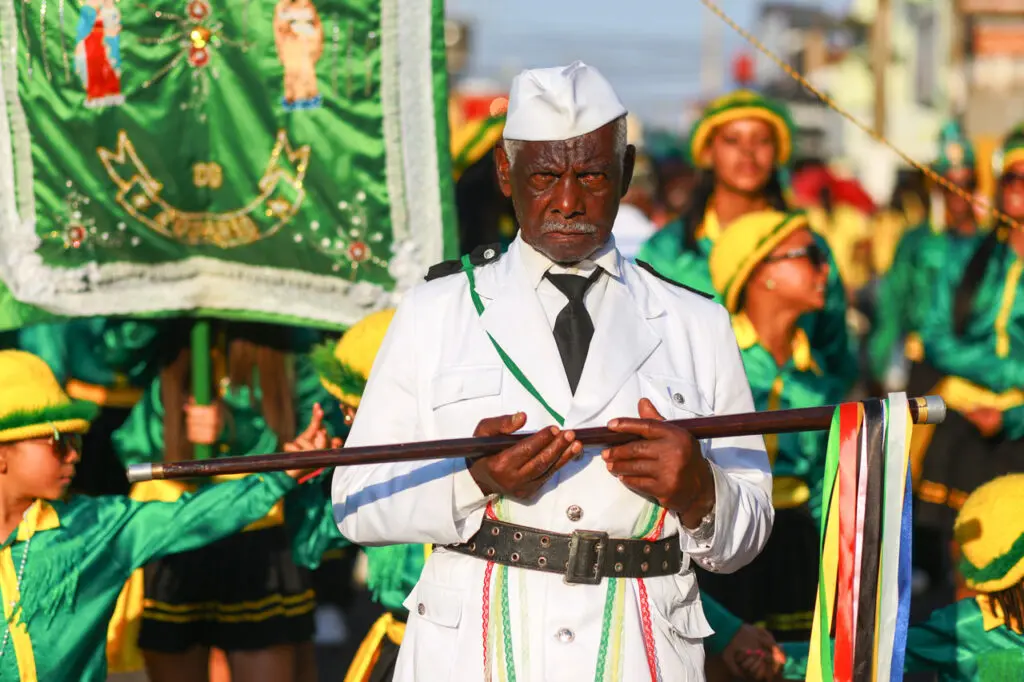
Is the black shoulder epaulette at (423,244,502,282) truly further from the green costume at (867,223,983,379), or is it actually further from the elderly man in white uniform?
the green costume at (867,223,983,379)

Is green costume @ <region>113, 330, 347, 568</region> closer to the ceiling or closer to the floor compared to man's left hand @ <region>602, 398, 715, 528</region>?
closer to the floor

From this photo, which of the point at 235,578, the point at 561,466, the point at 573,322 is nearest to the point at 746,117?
the point at 235,578

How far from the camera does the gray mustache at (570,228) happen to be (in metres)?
3.71

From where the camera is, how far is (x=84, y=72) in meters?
5.52

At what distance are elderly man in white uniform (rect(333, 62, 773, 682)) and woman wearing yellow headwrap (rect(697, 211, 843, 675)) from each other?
2410 mm

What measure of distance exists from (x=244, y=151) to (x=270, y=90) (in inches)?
8.1

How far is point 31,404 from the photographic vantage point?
476 centimetres

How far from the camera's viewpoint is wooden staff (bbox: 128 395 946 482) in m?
3.47

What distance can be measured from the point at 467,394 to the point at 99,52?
237cm

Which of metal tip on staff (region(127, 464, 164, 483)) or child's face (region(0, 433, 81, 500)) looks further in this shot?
child's face (region(0, 433, 81, 500))

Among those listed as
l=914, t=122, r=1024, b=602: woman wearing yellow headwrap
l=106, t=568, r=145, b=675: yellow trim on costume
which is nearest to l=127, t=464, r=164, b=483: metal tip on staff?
l=106, t=568, r=145, b=675: yellow trim on costume

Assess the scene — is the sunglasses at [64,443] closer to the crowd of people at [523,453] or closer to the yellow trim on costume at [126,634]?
the crowd of people at [523,453]

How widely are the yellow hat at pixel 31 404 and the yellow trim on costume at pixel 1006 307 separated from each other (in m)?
4.21

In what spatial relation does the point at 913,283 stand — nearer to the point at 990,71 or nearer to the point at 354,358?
the point at 354,358
